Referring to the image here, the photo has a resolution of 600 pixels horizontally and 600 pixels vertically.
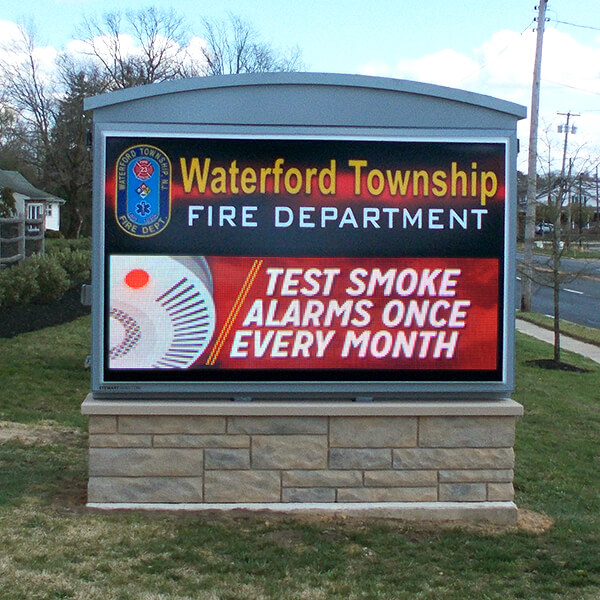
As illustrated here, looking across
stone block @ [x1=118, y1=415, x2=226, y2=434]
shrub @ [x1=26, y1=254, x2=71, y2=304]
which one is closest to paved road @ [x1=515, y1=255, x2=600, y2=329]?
shrub @ [x1=26, y1=254, x2=71, y2=304]

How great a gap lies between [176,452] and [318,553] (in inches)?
45.2

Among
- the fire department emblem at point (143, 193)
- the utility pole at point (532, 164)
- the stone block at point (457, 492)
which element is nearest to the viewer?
the fire department emblem at point (143, 193)

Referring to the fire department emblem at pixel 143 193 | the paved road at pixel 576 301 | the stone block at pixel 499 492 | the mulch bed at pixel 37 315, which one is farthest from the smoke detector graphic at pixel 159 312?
the paved road at pixel 576 301

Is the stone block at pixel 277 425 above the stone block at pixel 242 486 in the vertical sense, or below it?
above

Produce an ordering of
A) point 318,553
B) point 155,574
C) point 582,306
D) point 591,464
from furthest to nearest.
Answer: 1. point 582,306
2. point 591,464
3. point 318,553
4. point 155,574

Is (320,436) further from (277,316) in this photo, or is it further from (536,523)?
(536,523)

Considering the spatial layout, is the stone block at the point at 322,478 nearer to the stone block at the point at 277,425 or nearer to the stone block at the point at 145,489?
the stone block at the point at 277,425

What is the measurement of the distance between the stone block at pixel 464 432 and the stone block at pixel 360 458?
0.25 m

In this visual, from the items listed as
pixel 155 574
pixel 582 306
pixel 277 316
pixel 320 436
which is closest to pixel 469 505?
pixel 320 436

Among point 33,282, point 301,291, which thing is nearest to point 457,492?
point 301,291

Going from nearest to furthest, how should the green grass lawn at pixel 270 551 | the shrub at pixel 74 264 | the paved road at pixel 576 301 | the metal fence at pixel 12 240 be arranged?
the green grass lawn at pixel 270 551, the metal fence at pixel 12 240, the shrub at pixel 74 264, the paved road at pixel 576 301

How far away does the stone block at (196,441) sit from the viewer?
225 inches

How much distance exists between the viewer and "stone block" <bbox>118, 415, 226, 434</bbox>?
5703 mm

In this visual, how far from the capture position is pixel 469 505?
5844 mm
